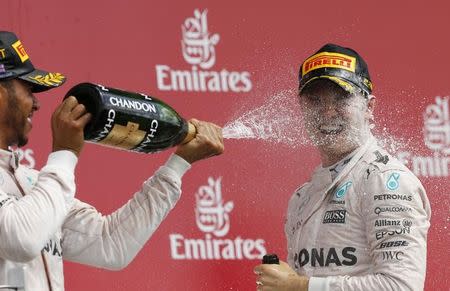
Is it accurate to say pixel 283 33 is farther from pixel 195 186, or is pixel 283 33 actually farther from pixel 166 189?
pixel 166 189

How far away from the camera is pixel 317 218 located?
2.59 m

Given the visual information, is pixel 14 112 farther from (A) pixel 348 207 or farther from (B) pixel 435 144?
(B) pixel 435 144

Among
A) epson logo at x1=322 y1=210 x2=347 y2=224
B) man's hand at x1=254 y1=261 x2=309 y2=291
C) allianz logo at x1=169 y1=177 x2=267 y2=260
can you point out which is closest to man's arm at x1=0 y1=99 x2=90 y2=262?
man's hand at x1=254 y1=261 x2=309 y2=291

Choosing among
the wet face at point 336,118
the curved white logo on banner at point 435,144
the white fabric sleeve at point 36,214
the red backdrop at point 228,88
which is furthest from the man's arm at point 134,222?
the curved white logo on banner at point 435,144

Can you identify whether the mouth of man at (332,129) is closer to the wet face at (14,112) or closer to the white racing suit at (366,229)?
the white racing suit at (366,229)

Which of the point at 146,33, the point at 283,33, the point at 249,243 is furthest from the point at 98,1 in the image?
the point at 249,243

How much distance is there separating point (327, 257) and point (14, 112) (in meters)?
0.79

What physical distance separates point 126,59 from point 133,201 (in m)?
0.91

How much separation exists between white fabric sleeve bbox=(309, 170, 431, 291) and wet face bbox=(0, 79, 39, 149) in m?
0.74

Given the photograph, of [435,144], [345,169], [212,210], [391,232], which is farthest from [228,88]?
[391,232]

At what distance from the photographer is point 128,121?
244 cm

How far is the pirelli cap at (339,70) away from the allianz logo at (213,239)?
0.83m

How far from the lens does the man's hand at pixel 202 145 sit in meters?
2.65

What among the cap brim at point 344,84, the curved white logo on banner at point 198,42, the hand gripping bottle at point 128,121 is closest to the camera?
the hand gripping bottle at point 128,121
